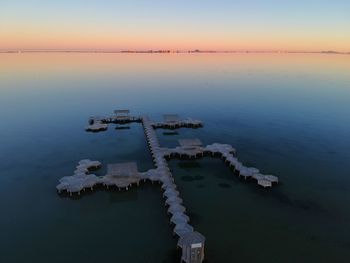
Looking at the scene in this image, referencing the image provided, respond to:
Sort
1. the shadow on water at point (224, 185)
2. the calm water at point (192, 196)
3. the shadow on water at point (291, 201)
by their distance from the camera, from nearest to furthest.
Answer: the calm water at point (192, 196) → the shadow on water at point (291, 201) → the shadow on water at point (224, 185)

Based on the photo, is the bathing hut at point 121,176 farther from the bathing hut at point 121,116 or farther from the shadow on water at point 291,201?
the bathing hut at point 121,116

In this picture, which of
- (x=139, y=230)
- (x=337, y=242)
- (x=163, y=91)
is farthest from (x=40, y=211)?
(x=163, y=91)

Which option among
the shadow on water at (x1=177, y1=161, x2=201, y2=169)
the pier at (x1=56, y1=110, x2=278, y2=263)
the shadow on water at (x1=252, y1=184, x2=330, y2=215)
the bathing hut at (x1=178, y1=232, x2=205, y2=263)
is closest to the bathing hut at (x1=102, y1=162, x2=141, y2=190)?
the pier at (x1=56, y1=110, x2=278, y2=263)

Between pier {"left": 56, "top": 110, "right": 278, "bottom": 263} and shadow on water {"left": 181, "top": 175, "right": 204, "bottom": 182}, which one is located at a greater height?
pier {"left": 56, "top": 110, "right": 278, "bottom": 263}

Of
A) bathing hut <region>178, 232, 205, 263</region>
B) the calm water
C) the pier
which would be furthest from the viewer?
the calm water

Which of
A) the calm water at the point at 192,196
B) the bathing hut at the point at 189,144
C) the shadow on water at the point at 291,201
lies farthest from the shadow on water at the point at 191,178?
the shadow on water at the point at 291,201

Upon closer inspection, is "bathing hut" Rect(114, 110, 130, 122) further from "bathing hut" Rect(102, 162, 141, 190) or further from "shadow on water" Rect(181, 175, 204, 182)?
"bathing hut" Rect(102, 162, 141, 190)

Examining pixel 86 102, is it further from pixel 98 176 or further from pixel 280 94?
pixel 280 94

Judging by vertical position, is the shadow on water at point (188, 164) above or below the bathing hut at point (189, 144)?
below
